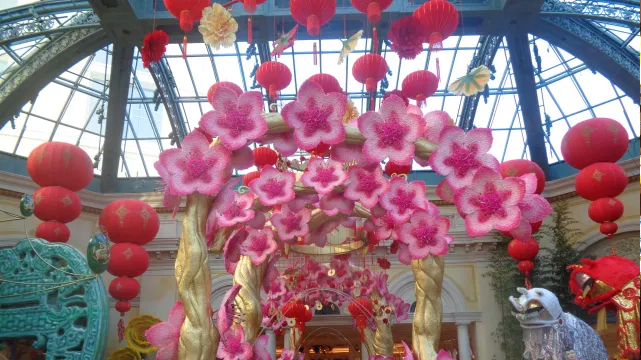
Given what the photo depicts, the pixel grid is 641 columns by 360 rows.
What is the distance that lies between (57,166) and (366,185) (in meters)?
6.81

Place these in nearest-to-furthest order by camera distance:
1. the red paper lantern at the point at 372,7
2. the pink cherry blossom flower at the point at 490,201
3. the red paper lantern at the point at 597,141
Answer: the pink cherry blossom flower at the point at 490,201 < the red paper lantern at the point at 372,7 < the red paper lantern at the point at 597,141

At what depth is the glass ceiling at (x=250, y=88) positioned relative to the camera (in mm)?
14156

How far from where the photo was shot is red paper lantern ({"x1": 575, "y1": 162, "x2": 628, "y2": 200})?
841 cm

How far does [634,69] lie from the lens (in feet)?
39.3

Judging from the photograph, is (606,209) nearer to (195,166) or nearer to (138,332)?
(195,166)

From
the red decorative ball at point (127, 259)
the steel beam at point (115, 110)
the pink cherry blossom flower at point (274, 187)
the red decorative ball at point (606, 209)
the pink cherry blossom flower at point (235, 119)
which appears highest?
the steel beam at point (115, 110)

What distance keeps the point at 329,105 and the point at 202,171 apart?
0.75 meters

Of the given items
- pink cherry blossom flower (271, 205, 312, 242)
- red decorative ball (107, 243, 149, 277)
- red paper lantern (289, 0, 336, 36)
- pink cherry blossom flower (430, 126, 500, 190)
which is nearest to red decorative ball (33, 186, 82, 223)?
red decorative ball (107, 243, 149, 277)

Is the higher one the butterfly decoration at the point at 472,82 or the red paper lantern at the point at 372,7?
the red paper lantern at the point at 372,7

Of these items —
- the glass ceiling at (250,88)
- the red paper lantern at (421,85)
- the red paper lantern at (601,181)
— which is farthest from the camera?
the glass ceiling at (250,88)

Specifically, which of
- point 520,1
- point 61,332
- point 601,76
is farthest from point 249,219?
point 601,76

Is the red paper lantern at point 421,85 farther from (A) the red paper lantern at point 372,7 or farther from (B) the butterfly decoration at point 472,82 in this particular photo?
(B) the butterfly decoration at point 472,82

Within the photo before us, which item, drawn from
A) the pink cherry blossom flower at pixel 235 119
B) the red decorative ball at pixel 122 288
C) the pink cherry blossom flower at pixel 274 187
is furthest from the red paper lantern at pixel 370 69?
the red decorative ball at pixel 122 288

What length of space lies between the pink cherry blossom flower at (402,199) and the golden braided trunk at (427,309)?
289mm
